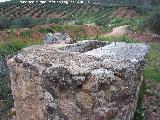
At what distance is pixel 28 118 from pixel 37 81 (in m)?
0.79

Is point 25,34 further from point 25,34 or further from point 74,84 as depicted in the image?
point 74,84

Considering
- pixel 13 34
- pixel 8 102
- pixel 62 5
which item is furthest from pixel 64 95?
pixel 62 5

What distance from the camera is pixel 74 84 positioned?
514 cm

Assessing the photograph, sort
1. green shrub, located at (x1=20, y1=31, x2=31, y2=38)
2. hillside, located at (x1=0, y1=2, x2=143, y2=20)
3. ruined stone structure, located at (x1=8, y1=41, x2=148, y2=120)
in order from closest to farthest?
ruined stone structure, located at (x1=8, y1=41, x2=148, y2=120) → green shrub, located at (x1=20, y1=31, x2=31, y2=38) → hillside, located at (x1=0, y1=2, x2=143, y2=20)

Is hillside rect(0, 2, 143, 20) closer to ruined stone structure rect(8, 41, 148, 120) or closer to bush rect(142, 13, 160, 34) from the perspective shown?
bush rect(142, 13, 160, 34)

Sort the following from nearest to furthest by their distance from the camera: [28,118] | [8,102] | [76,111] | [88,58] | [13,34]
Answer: [76,111]
[88,58]
[28,118]
[8,102]
[13,34]

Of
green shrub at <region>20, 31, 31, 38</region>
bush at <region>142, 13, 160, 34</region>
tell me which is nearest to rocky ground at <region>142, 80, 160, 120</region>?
bush at <region>142, 13, 160, 34</region>

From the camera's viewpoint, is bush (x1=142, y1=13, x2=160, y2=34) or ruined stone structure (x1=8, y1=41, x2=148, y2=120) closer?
ruined stone structure (x1=8, y1=41, x2=148, y2=120)

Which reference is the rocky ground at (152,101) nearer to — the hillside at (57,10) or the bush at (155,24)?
the bush at (155,24)

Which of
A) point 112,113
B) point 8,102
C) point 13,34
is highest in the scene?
point 112,113

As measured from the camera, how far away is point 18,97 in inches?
247

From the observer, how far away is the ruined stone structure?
5.09 metres

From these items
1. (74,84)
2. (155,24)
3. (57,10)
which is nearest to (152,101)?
(74,84)

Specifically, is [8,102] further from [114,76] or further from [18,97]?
[114,76]
